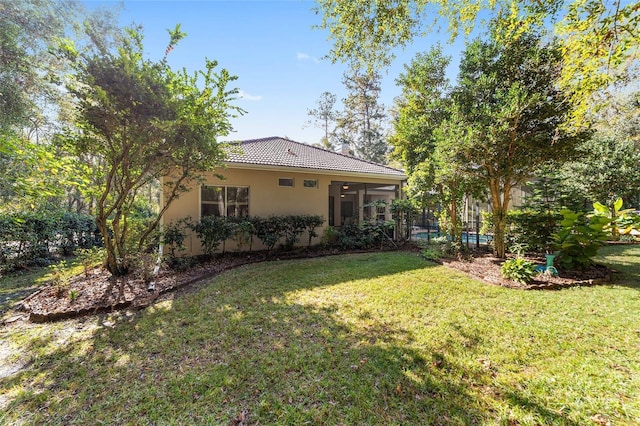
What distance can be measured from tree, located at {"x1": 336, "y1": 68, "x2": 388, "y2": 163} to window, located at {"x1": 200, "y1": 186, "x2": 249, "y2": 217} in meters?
20.5

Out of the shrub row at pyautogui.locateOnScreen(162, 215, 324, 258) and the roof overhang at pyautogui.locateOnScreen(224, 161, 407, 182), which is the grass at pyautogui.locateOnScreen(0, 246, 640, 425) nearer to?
the shrub row at pyautogui.locateOnScreen(162, 215, 324, 258)

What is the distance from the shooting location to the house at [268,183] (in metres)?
8.46

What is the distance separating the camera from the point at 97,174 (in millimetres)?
6227

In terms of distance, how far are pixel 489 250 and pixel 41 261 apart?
49.3ft

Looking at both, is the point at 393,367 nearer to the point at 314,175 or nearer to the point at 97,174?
the point at 97,174

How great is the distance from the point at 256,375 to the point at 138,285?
446 cm

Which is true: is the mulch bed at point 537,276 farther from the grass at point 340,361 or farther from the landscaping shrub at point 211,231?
the landscaping shrub at point 211,231

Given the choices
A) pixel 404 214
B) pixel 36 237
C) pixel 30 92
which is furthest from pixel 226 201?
pixel 30 92

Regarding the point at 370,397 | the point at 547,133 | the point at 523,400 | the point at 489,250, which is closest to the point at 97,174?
the point at 370,397

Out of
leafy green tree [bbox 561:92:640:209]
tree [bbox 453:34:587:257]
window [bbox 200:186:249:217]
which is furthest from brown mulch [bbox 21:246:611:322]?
leafy green tree [bbox 561:92:640:209]

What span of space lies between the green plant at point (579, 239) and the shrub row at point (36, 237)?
42.4 feet

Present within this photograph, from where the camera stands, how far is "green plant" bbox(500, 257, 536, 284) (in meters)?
5.76

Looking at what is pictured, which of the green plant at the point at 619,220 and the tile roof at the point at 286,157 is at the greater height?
the tile roof at the point at 286,157

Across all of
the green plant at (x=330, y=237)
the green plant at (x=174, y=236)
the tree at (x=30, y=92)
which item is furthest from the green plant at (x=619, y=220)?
the tree at (x=30, y=92)
